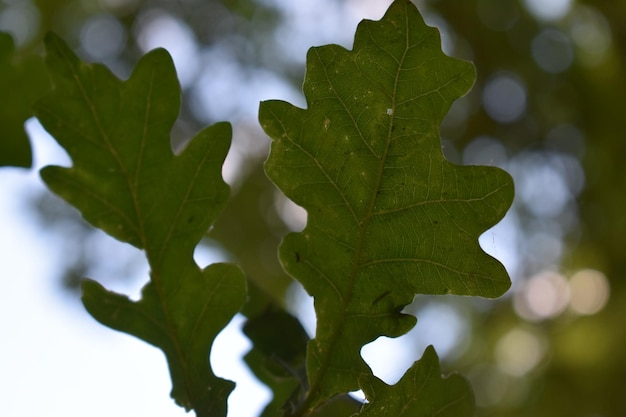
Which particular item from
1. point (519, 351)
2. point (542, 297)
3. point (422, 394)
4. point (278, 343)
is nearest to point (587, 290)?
point (542, 297)

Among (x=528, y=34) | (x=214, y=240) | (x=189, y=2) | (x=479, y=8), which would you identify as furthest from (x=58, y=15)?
(x=528, y=34)

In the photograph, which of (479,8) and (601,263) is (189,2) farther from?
(601,263)

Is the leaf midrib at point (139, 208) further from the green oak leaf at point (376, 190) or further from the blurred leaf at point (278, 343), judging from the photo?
the blurred leaf at point (278, 343)

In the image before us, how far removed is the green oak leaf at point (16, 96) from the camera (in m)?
1.17

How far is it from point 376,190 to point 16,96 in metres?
0.66

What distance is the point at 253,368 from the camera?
1.22 metres

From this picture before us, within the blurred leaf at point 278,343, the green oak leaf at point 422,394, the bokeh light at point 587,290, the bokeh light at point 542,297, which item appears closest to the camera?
the green oak leaf at point 422,394

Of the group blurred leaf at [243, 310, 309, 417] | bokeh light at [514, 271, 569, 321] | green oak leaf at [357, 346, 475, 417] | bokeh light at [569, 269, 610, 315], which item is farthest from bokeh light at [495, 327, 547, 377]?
green oak leaf at [357, 346, 475, 417]

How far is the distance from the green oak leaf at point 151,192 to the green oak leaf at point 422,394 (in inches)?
6.8

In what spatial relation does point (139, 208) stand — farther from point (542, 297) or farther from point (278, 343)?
point (542, 297)

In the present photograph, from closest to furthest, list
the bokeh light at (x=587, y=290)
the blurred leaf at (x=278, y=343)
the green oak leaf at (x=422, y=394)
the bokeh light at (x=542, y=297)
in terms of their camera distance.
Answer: the green oak leaf at (x=422, y=394)
the blurred leaf at (x=278, y=343)
the bokeh light at (x=587, y=290)
the bokeh light at (x=542, y=297)

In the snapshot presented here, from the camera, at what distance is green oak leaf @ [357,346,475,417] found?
0.79 m

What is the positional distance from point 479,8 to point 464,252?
349cm

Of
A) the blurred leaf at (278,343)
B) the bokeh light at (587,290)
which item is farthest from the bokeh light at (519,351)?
the blurred leaf at (278,343)
